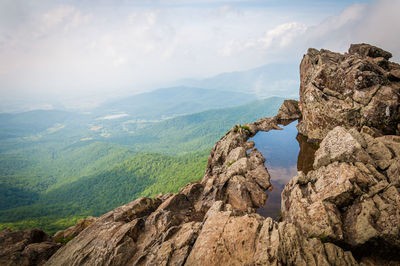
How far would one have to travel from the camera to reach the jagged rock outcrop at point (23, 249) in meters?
12.7

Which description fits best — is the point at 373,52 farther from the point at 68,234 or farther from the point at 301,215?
the point at 68,234

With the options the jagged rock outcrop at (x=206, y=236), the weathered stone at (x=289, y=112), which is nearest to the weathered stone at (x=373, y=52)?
the weathered stone at (x=289, y=112)

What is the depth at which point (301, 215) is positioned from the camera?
1100 centimetres

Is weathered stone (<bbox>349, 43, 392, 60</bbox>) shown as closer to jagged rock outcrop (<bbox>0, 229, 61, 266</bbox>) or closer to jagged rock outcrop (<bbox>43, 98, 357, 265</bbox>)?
jagged rock outcrop (<bbox>43, 98, 357, 265</bbox>)

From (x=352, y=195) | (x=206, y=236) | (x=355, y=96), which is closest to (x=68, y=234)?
(x=206, y=236)

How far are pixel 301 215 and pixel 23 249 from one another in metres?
21.1

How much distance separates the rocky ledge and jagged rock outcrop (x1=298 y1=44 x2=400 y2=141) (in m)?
0.11

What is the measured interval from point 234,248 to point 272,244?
206 cm

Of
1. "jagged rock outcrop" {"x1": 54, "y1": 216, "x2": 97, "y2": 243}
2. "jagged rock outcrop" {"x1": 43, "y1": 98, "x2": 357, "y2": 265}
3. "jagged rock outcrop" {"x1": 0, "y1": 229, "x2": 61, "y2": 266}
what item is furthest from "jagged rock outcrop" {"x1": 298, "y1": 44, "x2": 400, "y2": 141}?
"jagged rock outcrop" {"x1": 0, "y1": 229, "x2": 61, "y2": 266}

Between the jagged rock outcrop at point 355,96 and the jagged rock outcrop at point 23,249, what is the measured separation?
1203 inches

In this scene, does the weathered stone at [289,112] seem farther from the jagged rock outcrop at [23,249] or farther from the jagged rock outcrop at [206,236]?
the jagged rock outcrop at [23,249]

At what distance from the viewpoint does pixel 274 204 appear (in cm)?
1552

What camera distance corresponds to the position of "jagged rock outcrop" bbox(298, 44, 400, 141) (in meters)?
17.6

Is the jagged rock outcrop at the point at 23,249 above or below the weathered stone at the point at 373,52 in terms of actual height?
below
